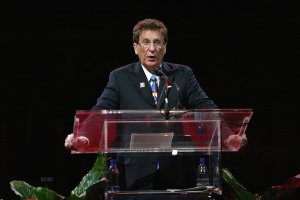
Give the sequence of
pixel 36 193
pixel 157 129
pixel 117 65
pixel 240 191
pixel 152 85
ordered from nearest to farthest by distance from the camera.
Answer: pixel 157 129
pixel 36 193
pixel 240 191
pixel 152 85
pixel 117 65

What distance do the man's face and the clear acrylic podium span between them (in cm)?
59

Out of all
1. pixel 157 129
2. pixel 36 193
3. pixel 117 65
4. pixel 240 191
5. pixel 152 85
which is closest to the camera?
pixel 157 129

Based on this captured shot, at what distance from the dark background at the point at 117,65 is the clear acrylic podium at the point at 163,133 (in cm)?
248

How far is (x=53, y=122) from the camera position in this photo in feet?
16.9

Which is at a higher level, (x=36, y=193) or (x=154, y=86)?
(x=154, y=86)

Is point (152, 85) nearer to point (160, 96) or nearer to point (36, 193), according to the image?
point (160, 96)

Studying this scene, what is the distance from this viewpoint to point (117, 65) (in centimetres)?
525

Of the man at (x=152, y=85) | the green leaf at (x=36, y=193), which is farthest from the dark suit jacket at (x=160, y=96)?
the green leaf at (x=36, y=193)

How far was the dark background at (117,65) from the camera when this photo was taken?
501cm

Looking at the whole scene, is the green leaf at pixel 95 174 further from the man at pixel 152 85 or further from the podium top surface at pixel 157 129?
the man at pixel 152 85

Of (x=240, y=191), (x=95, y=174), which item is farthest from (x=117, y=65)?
(x=240, y=191)

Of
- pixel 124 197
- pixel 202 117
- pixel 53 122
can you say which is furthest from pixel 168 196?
pixel 53 122

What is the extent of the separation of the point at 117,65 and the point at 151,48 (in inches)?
88.6

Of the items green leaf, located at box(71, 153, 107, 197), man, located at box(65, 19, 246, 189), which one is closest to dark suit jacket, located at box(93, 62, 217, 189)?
man, located at box(65, 19, 246, 189)
